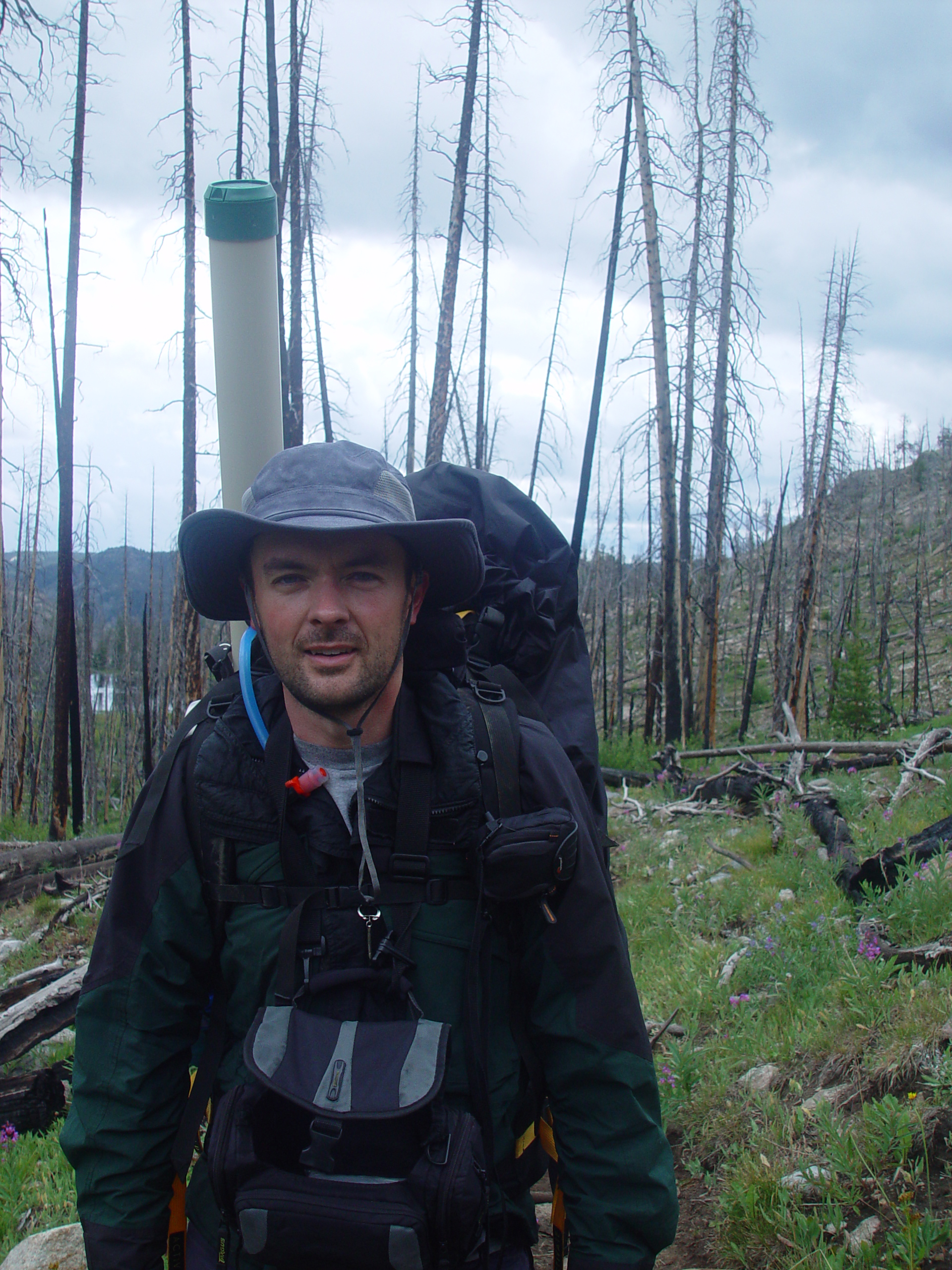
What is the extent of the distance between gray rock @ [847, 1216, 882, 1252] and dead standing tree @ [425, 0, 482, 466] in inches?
438

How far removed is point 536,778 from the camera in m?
1.68

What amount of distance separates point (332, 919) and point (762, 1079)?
91.6 inches

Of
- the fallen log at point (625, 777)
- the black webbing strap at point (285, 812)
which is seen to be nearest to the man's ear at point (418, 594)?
the black webbing strap at point (285, 812)

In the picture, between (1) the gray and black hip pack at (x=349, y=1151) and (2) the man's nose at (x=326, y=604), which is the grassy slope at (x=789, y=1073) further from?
(2) the man's nose at (x=326, y=604)

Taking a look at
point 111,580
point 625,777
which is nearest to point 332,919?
point 625,777

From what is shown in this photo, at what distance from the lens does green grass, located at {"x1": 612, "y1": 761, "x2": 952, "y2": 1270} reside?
2.20m

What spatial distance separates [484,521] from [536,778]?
35.6 inches

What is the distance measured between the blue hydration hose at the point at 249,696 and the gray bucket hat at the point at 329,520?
0.19 meters

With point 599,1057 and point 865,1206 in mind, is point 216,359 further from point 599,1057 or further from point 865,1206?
point 865,1206

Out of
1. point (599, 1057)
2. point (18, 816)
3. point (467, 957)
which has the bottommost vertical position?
point (18, 816)

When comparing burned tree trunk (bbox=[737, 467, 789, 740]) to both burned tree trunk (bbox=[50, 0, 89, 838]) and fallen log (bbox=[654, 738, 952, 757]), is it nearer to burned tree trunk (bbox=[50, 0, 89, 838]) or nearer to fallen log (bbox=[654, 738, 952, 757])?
fallen log (bbox=[654, 738, 952, 757])

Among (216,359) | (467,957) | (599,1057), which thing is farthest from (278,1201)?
(216,359)

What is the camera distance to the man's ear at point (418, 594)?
1.76 meters

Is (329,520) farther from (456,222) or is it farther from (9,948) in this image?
(456,222)
